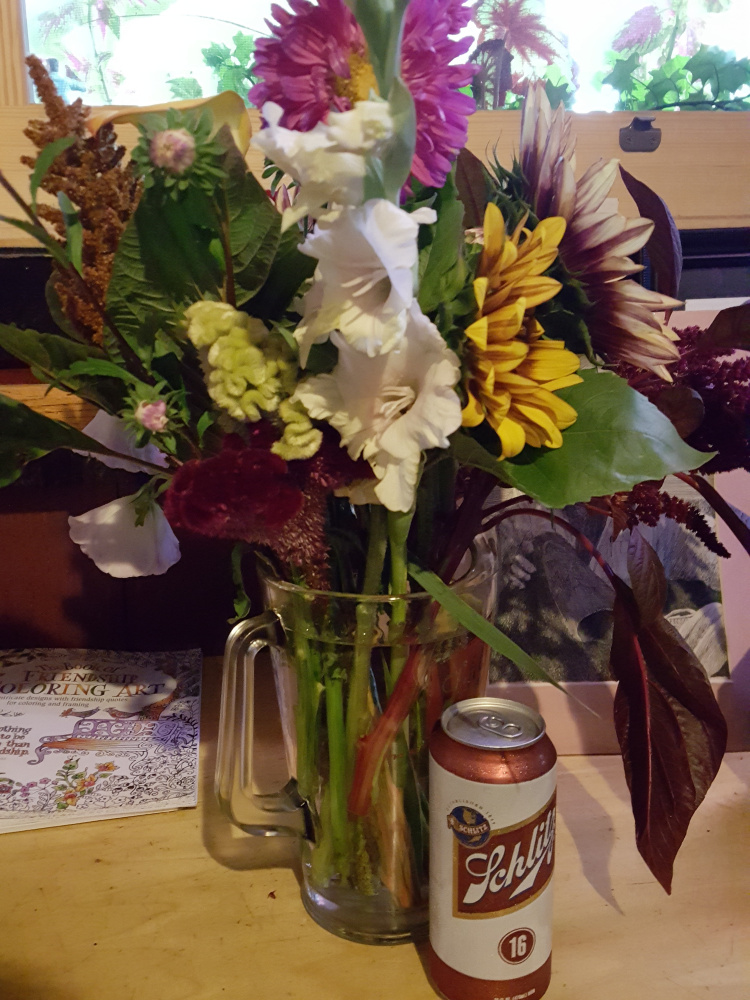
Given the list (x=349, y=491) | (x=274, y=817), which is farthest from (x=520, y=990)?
(x=349, y=491)

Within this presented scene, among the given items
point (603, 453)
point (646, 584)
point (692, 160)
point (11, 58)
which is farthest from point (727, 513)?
point (11, 58)

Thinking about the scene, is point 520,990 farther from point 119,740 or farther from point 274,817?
point 119,740

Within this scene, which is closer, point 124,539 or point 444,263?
point 444,263

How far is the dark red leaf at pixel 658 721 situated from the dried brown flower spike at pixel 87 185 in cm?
37

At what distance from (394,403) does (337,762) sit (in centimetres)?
25

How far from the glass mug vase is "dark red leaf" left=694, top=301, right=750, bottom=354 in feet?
0.63

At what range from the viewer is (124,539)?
19.9 inches

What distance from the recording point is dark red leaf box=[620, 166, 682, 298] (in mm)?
489

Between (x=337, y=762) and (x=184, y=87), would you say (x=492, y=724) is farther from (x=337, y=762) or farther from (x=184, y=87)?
(x=184, y=87)

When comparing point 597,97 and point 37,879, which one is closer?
point 37,879

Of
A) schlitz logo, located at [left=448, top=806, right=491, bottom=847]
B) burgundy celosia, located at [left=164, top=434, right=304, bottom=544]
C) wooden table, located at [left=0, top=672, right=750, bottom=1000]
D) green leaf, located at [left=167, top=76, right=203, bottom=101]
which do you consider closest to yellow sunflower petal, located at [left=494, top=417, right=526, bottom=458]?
burgundy celosia, located at [left=164, top=434, right=304, bottom=544]

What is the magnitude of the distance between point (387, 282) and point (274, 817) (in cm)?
38

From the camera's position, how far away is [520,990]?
44cm

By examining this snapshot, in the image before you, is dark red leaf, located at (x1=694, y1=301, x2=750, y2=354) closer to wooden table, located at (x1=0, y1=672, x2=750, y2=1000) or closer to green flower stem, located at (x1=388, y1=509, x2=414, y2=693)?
green flower stem, located at (x1=388, y1=509, x2=414, y2=693)
